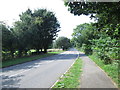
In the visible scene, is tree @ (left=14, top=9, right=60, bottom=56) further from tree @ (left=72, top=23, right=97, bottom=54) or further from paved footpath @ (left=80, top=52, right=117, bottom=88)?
paved footpath @ (left=80, top=52, right=117, bottom=88)

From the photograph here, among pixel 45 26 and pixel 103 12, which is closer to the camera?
pixel 103 12

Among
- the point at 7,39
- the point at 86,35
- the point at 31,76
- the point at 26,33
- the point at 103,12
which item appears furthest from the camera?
the point at 86,35

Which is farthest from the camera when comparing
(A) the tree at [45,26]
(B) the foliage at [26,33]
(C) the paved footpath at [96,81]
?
(A) the tree at [45,26]

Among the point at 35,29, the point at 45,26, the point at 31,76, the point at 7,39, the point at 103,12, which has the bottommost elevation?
the point at 31,76

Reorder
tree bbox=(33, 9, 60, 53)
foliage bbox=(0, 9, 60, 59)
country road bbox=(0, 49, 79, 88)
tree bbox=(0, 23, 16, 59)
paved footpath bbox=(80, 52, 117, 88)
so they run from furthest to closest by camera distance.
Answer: tree bbox=(33, 9, 60, 53), foliage bbox=(0, 9, 60, 59), tree bbox=(0, 23, 16, 59), country road bbox=(0, 49, 79, 88), paved footpath bbox=(80, 52, 117, 88)

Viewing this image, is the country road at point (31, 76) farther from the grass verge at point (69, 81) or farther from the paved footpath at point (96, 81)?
the paved footpath at point (96, 81)

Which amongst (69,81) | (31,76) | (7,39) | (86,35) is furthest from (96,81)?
(86,35)

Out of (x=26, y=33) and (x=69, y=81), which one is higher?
(x=26, y=33)

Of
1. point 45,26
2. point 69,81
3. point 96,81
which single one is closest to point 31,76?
point 69,81

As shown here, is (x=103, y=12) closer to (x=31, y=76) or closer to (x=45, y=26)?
(x=31, y=76)

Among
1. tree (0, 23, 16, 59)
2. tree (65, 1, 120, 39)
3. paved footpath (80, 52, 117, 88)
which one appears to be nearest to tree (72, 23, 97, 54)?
tree (65, 1, 120, 39)

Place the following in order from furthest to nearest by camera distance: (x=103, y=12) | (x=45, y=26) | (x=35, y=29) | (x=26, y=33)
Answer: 1. (x=45, y=26)
2. (x=35, y=29)
3. (x=26, y=33)
4. (x=103, y=12)

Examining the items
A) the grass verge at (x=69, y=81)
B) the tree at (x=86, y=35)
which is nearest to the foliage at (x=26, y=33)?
the tree at (x=86, y=35)

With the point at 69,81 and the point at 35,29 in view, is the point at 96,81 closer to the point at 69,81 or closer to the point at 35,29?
the point at 69,81
